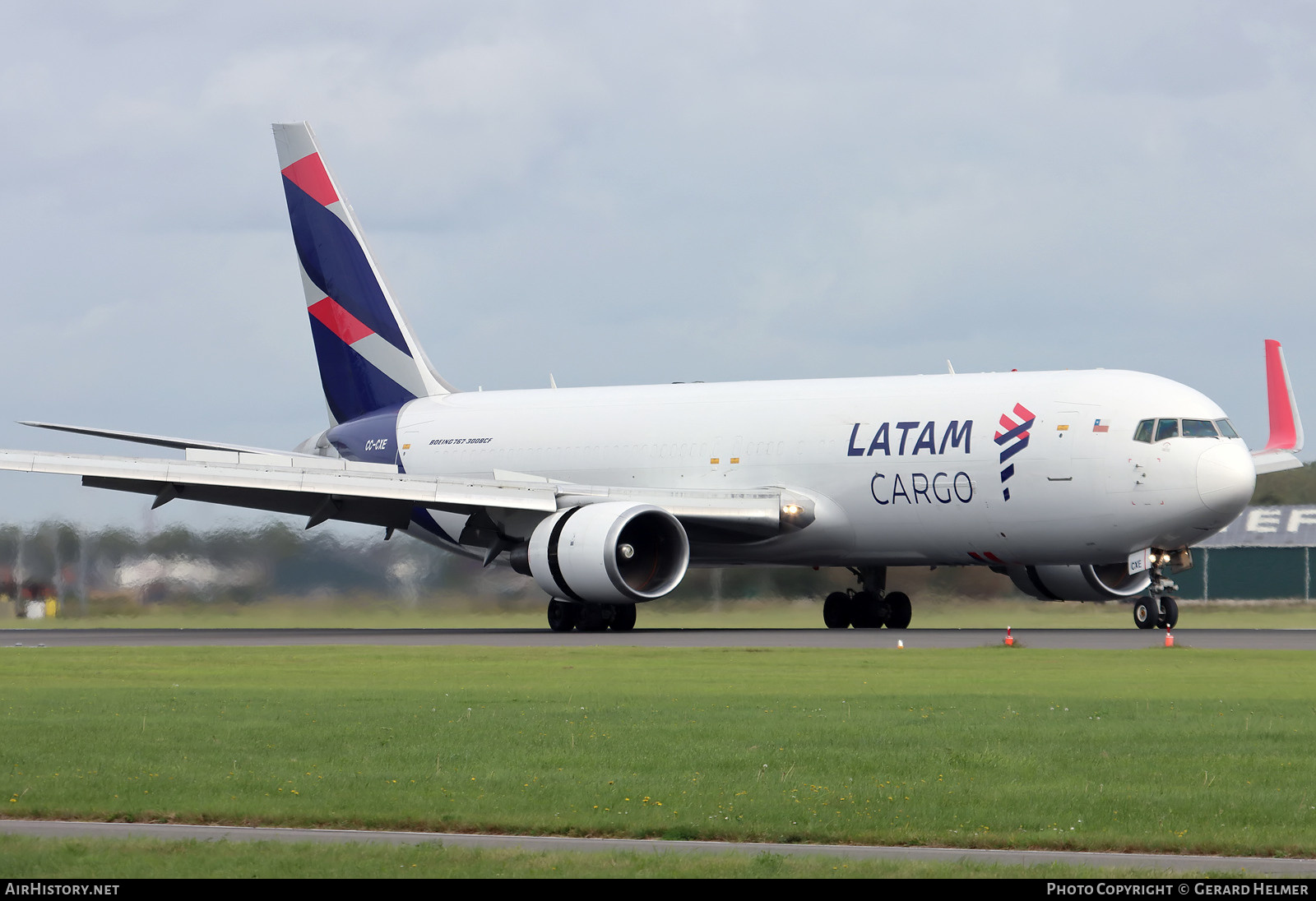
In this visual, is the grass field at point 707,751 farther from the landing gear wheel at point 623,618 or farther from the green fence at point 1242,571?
the green fence at point 1242,571

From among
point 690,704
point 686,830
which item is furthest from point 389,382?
point 686,830

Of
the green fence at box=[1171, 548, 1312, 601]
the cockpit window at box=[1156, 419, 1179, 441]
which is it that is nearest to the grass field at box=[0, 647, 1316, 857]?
the cockpit window at box=[1156, 419, 1179, 441]

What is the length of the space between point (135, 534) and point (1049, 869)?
1034 inches

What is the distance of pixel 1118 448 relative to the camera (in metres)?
28.1

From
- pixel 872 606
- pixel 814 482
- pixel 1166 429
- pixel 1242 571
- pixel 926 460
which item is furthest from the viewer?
pixel 1242 571

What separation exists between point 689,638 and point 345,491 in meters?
6.40

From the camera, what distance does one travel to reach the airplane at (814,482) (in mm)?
28234

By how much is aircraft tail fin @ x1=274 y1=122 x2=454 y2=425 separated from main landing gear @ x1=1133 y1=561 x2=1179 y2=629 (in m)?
17.4

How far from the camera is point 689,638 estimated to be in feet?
92.9

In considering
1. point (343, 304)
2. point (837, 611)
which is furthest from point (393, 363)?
point (837, 611)

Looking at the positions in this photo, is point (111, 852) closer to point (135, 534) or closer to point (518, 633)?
point (518, 633)

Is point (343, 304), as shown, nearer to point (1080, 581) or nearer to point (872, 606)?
point (872, 606)

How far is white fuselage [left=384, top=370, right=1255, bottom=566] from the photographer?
91.8 ft

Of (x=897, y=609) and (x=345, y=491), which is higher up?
(x=345, y=491)
